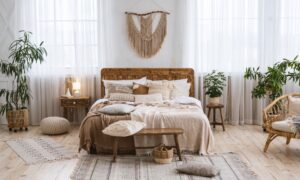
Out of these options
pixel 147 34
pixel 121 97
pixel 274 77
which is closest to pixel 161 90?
pixel 121 97

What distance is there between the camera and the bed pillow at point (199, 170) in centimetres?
468

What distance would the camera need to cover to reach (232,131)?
23.3 feet

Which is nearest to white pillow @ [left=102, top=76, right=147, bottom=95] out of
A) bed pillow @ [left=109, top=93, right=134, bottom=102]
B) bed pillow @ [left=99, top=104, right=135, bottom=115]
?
bed pillow @ [left=109, top=93, right=134, bottom=102]

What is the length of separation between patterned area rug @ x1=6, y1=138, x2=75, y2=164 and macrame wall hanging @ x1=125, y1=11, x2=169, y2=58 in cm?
240

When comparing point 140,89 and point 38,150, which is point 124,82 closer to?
point 140,89

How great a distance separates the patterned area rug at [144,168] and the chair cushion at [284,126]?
0.67 meters

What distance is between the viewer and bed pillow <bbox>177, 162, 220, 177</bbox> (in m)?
4.68

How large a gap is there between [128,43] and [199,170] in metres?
3.56

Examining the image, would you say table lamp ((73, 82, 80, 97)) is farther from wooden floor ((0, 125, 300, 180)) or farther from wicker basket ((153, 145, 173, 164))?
wicker basket ((153, 145, 173, 164))

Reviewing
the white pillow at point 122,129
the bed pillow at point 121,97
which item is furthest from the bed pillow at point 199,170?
the bed pillow at point 121,97

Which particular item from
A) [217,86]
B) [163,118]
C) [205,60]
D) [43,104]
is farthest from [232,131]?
[43,104]

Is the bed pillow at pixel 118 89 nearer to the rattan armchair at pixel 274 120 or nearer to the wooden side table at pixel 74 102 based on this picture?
the wooden side table at pixel 74 102

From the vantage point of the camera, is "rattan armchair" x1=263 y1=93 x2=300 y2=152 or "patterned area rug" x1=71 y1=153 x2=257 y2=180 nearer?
"patterned area rug" x1=71 y1=153 x2=257 y2=180

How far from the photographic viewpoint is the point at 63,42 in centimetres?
759
